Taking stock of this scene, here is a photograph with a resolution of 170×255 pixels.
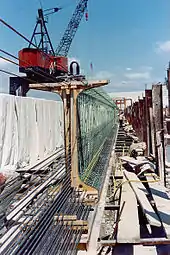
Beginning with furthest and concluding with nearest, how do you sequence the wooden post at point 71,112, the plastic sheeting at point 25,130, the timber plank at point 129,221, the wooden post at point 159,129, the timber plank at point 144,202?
the plastic sheeting at point 25,130, the wooden post at point 159,129, the wooden post at point 71,112, the timber plank at point 144,202, the timber plank at point 129,221

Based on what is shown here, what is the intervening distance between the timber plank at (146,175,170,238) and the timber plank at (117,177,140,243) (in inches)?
8.3

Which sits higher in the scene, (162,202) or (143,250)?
(162,202)

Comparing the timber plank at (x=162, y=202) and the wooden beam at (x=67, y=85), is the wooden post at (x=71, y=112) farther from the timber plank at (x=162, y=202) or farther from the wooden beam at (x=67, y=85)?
the timber plank at (x=162, y=202)

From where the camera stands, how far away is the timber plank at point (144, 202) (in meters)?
2.87

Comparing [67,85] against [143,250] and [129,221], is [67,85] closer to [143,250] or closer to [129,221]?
[129,221]

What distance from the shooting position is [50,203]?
246 cm

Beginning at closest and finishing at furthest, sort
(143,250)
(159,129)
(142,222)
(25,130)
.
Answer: (143,250)
(142,222)
(159,129)
(25,130)

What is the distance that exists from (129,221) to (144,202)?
0.58 m

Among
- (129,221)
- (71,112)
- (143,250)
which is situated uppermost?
(71,112)

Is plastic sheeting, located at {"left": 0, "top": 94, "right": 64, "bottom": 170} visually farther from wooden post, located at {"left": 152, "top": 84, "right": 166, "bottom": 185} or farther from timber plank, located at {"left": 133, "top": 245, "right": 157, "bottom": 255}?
timber plank, located at {"left": 133, "top": 245, "right": 157, "bottom": 255}

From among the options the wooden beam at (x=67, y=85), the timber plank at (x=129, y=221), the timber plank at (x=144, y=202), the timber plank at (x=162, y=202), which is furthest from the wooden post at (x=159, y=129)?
the wooden beam at (x=67, y=85)

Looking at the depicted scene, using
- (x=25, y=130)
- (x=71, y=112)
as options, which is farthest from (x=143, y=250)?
(x=25, y=130)

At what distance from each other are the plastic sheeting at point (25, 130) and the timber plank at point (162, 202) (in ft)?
9.52

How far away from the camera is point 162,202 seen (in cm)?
337
